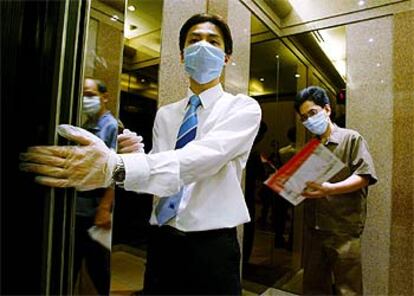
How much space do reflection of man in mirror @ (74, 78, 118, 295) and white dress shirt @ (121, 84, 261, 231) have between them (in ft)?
0.15

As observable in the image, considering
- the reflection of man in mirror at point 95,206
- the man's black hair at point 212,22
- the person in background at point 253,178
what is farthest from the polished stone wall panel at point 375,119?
the reflection of man in mirror at point 95,206

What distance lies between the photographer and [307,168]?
993 millimetres

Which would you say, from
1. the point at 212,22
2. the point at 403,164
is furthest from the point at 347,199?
the point at 212,22

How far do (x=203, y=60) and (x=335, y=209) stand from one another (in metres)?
0.82

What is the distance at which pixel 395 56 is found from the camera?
1.15 m

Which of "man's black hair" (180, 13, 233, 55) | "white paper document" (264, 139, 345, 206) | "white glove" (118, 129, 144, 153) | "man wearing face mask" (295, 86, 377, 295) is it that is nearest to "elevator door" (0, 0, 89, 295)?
"white glove" (118, 129, 144, 153)

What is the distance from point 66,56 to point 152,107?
0.52 m

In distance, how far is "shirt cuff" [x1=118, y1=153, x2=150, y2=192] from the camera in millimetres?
461

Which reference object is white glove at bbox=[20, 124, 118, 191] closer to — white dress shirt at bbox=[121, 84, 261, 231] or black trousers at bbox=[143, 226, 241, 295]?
white dress shirt at bbox=[121, 84, 261, 231]

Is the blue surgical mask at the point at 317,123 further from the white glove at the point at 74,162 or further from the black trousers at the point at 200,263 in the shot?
the white glove at the point at 74,162

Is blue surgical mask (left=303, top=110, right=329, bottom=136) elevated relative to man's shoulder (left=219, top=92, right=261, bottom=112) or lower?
elevated

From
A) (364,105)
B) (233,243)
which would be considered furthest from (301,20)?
(233,243)

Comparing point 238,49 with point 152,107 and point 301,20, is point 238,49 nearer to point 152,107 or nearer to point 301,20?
point 301,20

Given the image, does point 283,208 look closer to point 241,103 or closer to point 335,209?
point 335,209
